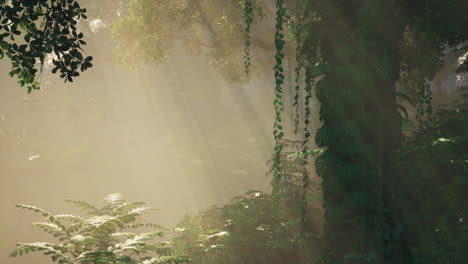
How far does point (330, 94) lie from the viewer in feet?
14.5

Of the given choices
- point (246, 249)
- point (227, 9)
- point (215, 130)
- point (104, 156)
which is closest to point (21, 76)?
point (246, 249)

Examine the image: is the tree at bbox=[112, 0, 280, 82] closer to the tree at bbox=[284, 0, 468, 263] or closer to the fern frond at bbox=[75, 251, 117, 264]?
the tree at bbox=[284, 0, 468, 263]

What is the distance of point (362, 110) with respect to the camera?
14.1ft

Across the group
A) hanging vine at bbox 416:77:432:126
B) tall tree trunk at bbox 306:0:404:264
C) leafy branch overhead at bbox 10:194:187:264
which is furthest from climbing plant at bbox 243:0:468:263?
leafy branch overhead at bbox 10:194:187:264

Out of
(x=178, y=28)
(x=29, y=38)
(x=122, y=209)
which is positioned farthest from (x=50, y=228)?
(x=178, y=28)

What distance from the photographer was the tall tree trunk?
4281mm

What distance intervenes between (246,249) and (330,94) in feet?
11.6

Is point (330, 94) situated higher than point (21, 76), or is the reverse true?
point (330, 94)

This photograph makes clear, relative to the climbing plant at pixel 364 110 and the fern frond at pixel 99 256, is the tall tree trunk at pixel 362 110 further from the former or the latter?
the fern frond at pixel 99 256

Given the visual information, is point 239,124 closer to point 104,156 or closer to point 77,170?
point 104,156

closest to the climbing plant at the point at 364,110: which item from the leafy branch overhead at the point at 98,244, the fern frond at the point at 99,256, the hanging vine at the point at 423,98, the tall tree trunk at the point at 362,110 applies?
the tall tree trunk at the point at 362,110

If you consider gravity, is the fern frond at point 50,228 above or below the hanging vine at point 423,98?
below

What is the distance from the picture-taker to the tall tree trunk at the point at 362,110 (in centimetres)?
428

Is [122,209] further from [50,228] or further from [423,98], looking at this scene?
[423,98]
